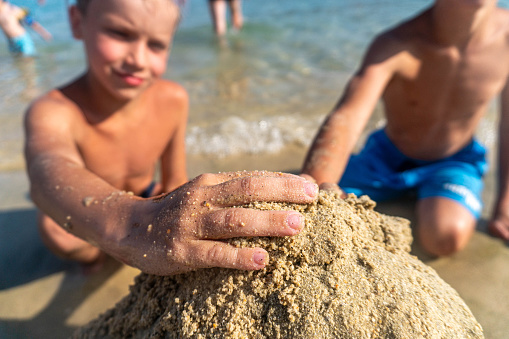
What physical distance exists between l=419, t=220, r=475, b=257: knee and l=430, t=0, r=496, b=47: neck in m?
1.27

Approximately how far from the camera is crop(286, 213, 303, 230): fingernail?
1127mm

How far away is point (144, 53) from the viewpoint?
233cm

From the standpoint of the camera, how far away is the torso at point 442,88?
8.82 ft

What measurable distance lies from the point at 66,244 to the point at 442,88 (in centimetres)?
281

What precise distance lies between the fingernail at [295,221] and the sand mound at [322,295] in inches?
1.7

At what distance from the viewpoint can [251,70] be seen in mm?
6234

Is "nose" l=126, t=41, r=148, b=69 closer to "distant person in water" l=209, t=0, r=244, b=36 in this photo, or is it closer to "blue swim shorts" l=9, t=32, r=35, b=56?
"blue swim shorts" l=9, t=32, r=35, b=56

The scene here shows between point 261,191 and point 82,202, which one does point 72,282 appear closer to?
point 82,202

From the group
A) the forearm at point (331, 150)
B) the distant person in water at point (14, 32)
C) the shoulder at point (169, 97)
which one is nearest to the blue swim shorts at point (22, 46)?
the distant person in water at point (14, 32)

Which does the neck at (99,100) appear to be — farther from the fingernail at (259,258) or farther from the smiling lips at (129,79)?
the fingernail at (259,258)

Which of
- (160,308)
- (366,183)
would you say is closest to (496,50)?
(366,183)

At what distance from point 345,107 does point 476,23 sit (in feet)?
3.85

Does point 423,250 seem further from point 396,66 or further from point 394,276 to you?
point 394,276

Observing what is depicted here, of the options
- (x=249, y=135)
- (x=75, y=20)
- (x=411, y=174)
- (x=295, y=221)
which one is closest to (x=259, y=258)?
(x=295, y=221)
